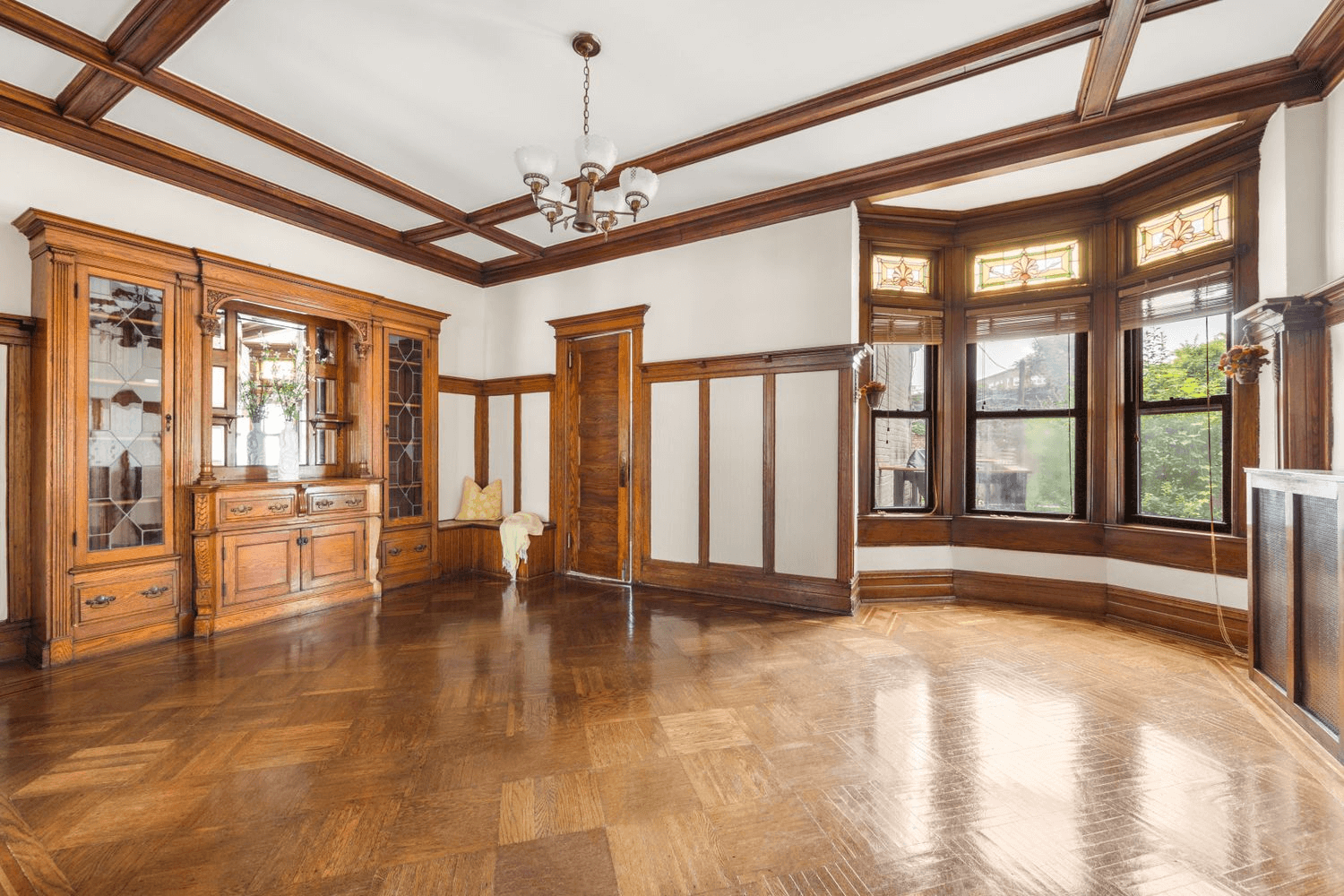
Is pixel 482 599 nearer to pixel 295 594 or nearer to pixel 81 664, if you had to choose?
pixel 295 594

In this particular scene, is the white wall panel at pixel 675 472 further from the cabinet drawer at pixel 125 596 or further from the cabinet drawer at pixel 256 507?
the cabinet drawer at pixel 125 596

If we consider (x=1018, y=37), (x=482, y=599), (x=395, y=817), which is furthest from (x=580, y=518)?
(x=1018, y=37)

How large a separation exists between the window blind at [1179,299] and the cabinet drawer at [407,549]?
629 cm

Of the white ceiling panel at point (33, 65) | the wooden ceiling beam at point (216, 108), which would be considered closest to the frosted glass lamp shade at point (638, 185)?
the wooden ceiling beam at point (216, 108)

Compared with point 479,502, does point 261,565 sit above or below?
below

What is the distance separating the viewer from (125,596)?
12.5 ft

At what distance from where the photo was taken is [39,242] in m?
3.58

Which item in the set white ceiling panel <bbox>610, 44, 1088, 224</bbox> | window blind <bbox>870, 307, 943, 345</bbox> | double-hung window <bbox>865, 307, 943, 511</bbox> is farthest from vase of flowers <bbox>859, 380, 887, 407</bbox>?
white ceiling panel <bbox>610, 44, 1088, 224</bbox>

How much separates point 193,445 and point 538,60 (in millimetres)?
3484

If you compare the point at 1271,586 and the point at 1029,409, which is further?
the point at 1029,409

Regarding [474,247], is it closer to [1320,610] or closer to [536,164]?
[536,164]

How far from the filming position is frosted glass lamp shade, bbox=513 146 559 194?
308 cm

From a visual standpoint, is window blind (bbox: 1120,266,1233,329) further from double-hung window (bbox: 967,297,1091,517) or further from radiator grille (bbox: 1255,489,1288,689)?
radiator grille (bbox: 1255,489,1288,689)

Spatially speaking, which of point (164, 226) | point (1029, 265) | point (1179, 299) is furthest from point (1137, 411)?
point (164, 226)
